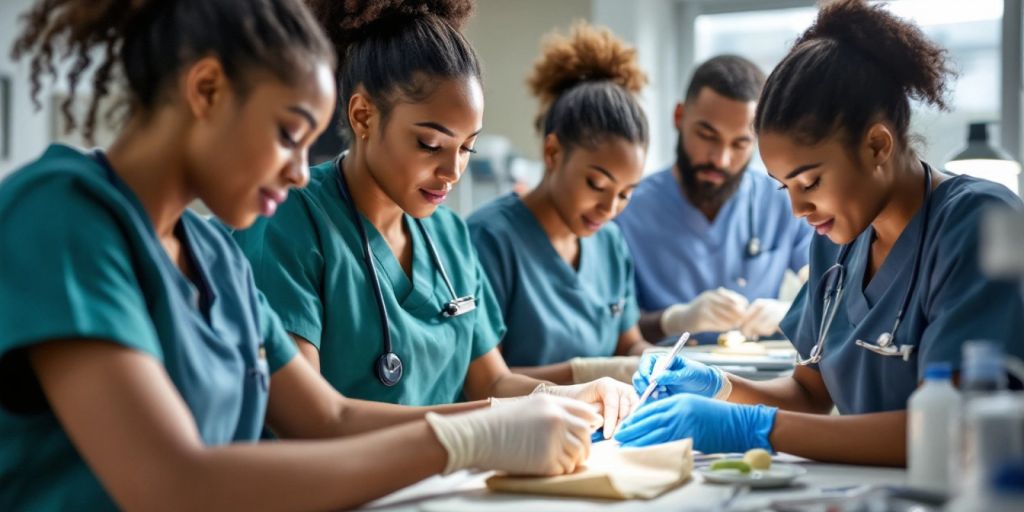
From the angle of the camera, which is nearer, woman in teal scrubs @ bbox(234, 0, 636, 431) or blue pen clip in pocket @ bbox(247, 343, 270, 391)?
blue pen clip in pocket @ bbox(247, 343, 270, 391)

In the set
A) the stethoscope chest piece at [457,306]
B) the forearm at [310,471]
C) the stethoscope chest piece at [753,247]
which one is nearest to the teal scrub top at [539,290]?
the stethoscope chest piece at [457,306]

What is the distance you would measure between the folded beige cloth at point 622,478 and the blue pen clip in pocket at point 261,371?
32 cm

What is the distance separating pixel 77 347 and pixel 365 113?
978mm

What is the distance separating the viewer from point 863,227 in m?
1.66

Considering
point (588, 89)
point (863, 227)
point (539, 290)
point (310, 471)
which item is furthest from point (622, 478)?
point (588, 89)

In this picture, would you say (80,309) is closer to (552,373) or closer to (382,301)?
(382,301)

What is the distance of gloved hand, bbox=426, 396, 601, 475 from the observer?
4.26 ft

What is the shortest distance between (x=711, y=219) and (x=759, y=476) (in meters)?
1.94

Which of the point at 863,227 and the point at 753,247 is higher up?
the point at 863,227

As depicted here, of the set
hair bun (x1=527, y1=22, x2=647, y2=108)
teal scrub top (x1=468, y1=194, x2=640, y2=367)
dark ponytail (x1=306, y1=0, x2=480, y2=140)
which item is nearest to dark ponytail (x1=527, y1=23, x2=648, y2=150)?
hair bun (x1=527, y1=22, x2=647, y2=108)

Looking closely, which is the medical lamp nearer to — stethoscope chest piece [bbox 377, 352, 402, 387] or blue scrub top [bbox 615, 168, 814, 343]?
blue scrub top [bbox 615, 168, 814, 343]

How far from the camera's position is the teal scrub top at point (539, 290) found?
2564 millimetres

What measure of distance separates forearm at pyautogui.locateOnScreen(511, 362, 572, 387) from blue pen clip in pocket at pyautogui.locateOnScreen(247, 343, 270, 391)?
1.08 meters

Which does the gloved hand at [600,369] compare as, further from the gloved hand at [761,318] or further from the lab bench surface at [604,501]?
the lab bench surface at [604,501]
